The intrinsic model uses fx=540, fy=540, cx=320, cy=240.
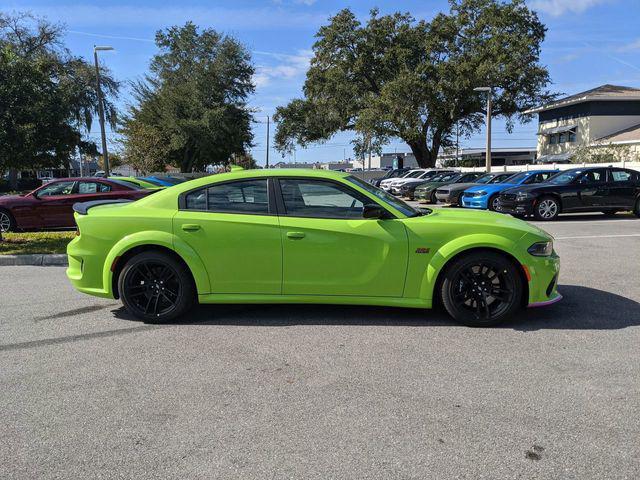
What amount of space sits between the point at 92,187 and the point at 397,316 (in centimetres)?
1043

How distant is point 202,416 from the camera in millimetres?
3389

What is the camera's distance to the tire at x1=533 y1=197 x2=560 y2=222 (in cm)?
1527

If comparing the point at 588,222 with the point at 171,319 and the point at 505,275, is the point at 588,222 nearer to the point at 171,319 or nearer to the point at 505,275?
the point at 505,275

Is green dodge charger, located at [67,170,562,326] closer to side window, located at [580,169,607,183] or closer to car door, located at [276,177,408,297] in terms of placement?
car door, located at [276,177,408,297]

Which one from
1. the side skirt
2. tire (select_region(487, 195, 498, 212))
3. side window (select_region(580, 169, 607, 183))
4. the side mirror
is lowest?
the side skirt

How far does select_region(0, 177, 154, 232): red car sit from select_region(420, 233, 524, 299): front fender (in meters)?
9.51

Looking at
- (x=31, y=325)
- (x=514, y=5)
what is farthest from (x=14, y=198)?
(x=514, y=5)

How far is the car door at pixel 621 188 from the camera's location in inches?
612

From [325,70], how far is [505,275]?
41094 mm

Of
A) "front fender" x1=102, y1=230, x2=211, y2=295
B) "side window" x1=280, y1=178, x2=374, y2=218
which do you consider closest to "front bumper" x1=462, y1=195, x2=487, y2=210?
"side window" x1=280, y1=178, x2=374, y2=218

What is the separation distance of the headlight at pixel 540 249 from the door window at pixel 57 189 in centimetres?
1163

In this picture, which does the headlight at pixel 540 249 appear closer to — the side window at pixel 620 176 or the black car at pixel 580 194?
the black car at pixel 580 194

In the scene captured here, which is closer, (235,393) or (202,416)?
(202,416)

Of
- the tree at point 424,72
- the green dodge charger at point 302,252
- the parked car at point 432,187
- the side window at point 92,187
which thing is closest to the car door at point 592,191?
the parked car at point 432,187
